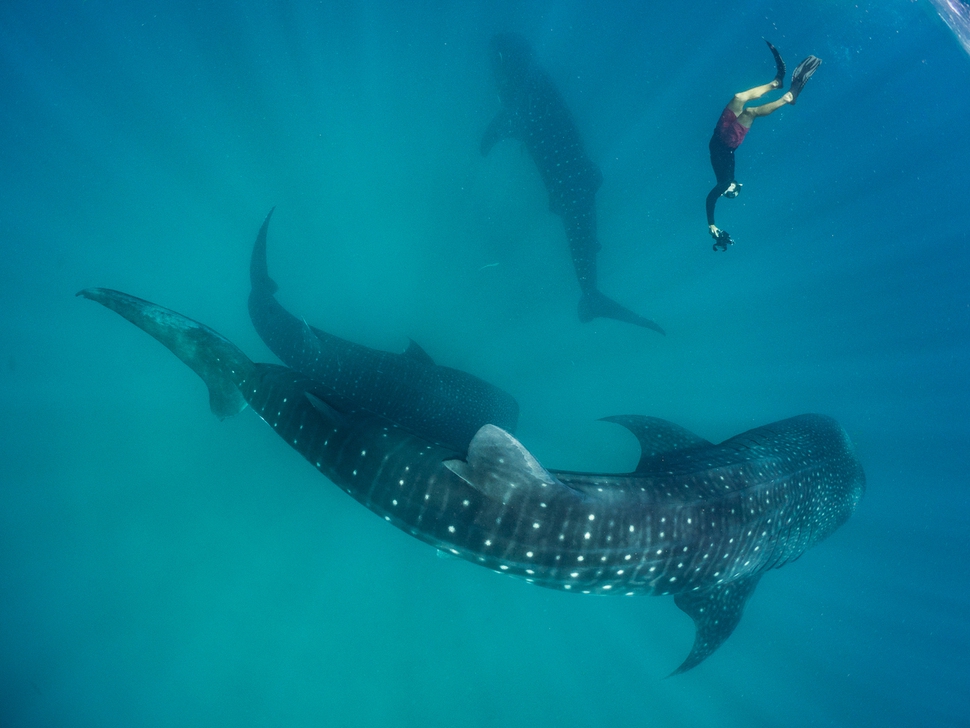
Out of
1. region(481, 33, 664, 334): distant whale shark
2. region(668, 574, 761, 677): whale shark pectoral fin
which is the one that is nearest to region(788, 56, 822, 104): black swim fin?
region(481, 33, 664, 334): distant whale shark

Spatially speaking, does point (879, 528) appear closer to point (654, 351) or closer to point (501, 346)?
point (654, 351)

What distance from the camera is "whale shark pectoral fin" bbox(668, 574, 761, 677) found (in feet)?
15.7

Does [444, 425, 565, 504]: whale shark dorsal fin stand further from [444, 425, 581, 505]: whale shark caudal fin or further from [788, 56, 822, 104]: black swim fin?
[788, 56, 822, 104]: black swim fin

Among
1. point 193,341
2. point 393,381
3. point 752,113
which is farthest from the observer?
point 393,381

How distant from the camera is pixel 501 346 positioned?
34.5ft

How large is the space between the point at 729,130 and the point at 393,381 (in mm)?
5500

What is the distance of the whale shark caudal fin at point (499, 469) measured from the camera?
297 cm

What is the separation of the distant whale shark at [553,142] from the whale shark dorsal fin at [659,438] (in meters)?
3.80

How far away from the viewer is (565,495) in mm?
3123

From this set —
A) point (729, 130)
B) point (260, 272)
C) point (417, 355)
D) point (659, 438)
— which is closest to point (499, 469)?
point (659, 438)

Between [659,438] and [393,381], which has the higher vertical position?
[659,438]

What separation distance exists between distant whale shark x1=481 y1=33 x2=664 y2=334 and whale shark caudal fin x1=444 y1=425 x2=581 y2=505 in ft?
Answer: 22.3

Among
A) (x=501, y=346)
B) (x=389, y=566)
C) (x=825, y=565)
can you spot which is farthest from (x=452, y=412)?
(x=825, y=565)

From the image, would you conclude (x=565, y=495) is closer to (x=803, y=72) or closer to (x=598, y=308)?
(x=803, y=72)
